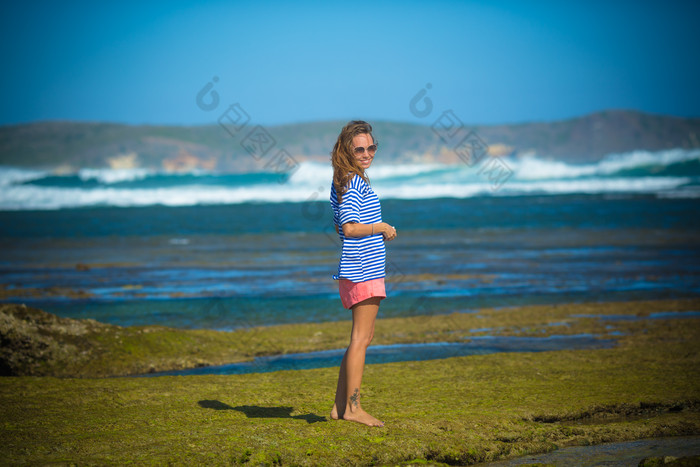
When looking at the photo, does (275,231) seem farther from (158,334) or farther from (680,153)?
(680,153)

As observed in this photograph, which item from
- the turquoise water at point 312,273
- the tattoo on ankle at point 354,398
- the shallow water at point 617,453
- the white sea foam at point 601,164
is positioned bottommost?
the shallow water at point 617,453

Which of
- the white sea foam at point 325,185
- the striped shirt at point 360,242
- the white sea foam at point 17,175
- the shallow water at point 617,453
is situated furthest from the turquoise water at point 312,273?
the white sea foam at point 17,175

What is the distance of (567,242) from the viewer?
26.1 metres

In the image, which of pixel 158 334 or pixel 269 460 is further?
pixel 158 334

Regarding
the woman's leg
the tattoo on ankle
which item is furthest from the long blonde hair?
the tattoo on ankle

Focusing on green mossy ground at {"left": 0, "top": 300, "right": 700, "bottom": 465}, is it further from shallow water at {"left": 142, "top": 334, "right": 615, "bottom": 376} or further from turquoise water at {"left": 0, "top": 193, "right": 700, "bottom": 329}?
turquoise water at {"left": 0, "top": 193, "right": 700, "bottom": 329}

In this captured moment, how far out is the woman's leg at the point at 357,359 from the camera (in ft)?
16.2

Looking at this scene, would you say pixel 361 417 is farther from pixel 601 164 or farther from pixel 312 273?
pixel 601 164

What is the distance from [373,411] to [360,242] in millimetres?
1462

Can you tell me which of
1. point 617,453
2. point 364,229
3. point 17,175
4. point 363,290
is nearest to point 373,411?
point 363,290

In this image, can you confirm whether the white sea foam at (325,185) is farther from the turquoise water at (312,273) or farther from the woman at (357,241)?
the woman at (357,241)

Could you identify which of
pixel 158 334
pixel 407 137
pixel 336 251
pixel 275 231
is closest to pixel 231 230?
pixel 275 231

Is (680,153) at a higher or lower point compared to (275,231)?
higher

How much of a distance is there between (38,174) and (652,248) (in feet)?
338
